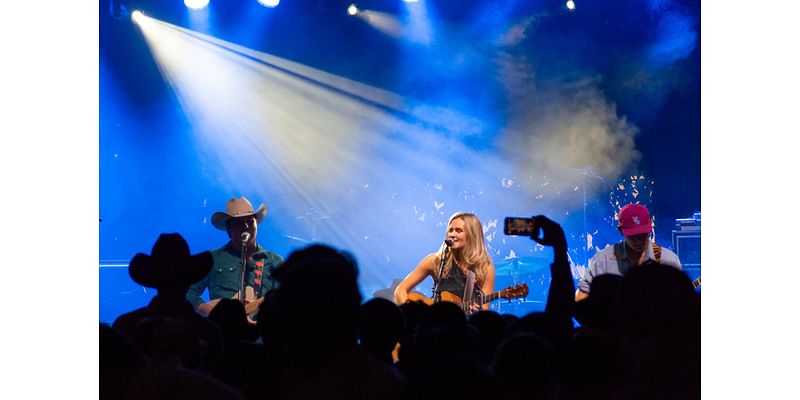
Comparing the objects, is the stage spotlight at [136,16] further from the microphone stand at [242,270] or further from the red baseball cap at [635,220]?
the red baseball cap at [635,220]

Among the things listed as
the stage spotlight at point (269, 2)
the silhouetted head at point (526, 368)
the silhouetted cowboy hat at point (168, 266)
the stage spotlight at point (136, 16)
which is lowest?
the silhouetted head at point (526, 368)

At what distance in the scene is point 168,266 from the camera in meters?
2.38

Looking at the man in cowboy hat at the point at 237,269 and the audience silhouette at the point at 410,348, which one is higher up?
the man in cowboy hat at the point at 237,269

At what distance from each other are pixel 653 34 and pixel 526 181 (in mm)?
1878

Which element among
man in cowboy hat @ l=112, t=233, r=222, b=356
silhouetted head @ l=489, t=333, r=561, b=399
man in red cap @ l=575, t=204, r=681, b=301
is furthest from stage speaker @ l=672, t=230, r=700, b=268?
silhouetted head @ l=489, t=333, r=561, b=399

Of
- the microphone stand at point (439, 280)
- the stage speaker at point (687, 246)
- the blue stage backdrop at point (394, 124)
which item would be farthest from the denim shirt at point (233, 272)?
the stage speaker at point (687, 246)

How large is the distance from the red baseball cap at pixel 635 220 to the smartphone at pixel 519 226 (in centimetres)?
215

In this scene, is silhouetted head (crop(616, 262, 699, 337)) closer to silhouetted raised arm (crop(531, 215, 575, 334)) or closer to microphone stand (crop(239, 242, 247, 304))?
silhouetted raised arm (crop(531, 215, 575, 334))

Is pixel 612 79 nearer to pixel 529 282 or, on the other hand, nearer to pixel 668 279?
pixel 529 282

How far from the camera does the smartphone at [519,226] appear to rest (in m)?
2.40

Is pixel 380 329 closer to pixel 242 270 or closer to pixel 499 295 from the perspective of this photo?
pixel 499 295
